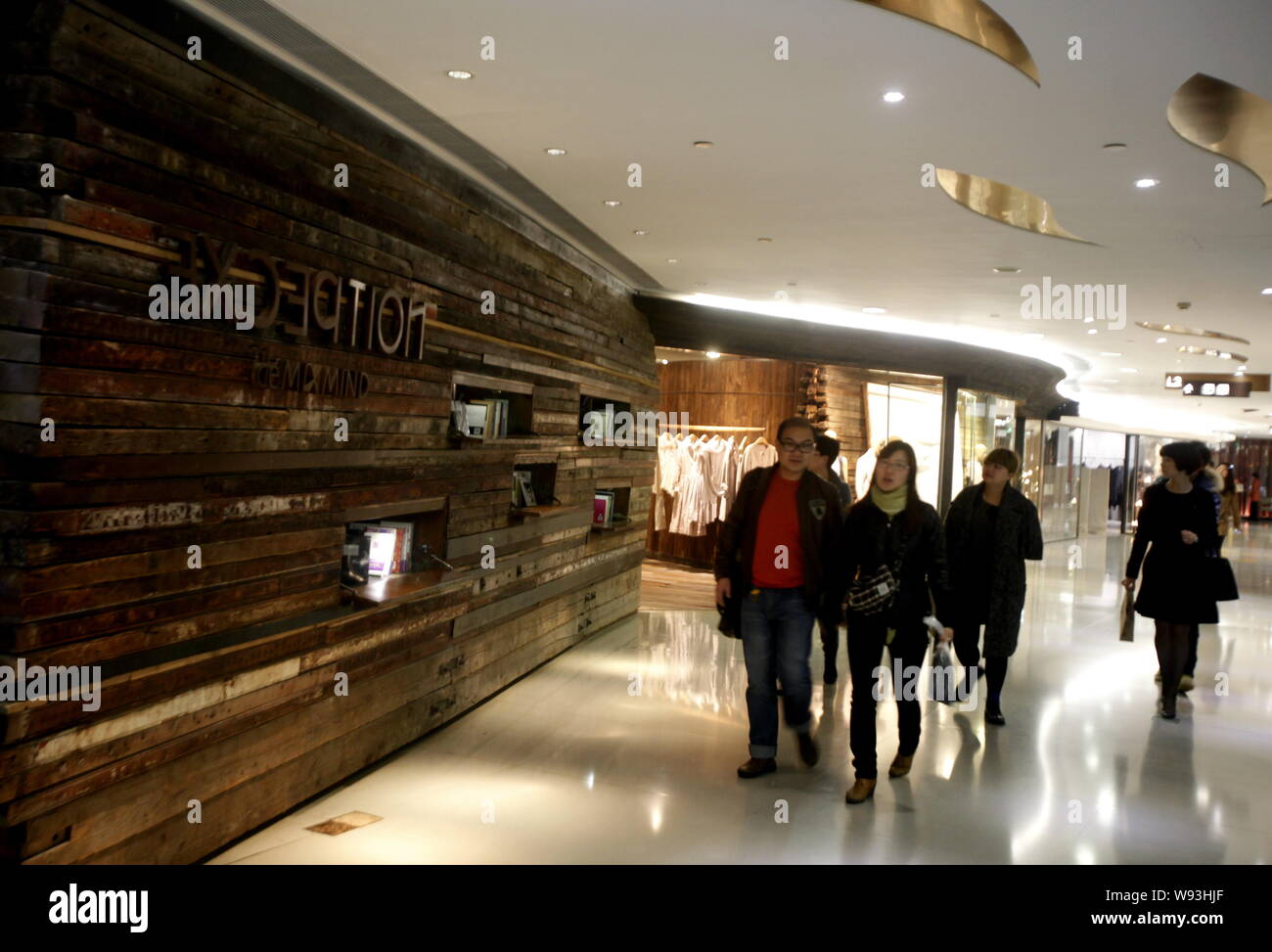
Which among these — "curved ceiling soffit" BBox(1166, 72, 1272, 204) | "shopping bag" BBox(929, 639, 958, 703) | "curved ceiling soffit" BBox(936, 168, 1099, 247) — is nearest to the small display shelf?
"shopping bag" BBox(929, 639, 958, 703)

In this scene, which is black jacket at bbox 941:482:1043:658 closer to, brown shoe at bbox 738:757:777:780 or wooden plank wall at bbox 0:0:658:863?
brown shoe at bbox 738:757:777:780

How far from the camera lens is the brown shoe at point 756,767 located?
5.06 m

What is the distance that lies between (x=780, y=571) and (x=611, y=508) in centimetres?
463

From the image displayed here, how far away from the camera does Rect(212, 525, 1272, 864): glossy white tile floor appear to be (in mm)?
4191

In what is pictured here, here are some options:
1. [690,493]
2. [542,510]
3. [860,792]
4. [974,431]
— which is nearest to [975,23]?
[860,792]

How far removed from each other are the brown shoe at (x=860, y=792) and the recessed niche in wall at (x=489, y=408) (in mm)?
2628

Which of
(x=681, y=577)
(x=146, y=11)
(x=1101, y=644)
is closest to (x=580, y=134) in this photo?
(x=146, y=11)

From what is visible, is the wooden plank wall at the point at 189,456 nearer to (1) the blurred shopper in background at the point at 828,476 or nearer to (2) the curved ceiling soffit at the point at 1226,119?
(1) the blurred shopper in background at the point at 828,476

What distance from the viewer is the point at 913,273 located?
27.9 feet

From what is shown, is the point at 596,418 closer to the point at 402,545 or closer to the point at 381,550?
the point at 402,545

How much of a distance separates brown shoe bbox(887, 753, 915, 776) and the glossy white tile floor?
1.9 inches

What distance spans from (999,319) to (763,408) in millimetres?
3236

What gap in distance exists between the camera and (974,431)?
1359cm
